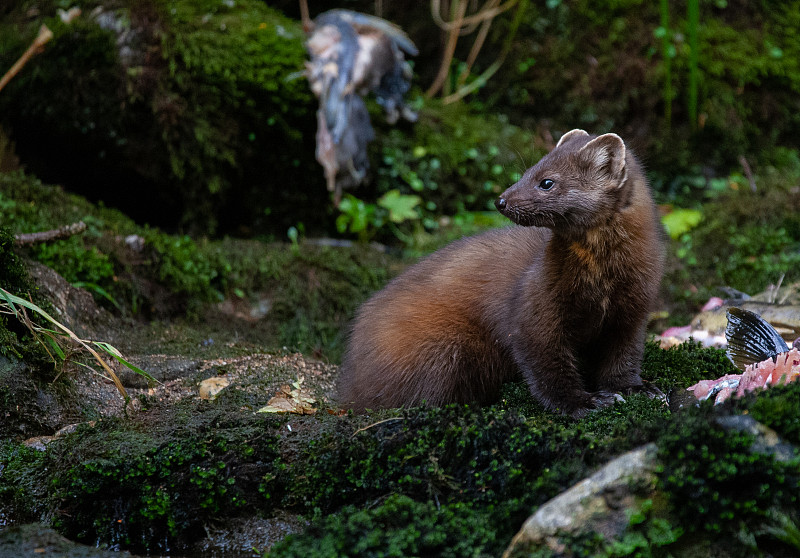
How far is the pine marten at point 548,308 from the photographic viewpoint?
3781mm

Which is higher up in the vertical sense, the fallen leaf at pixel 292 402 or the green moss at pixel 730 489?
the green moss at pixel 730 489

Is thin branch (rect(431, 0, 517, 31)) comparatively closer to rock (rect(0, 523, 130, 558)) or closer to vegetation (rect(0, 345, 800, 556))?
vegetation (rect(0, 345, 800, 556))

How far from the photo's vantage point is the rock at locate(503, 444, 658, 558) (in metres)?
2.54

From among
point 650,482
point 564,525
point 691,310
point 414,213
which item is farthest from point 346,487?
point 414,213

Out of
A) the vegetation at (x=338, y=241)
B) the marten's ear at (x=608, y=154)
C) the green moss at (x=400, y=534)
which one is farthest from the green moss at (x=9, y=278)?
the marten's ear at (x=608, y=154)

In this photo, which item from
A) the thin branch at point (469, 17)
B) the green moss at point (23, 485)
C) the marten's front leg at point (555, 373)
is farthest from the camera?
the thin branch at point (469, 17)

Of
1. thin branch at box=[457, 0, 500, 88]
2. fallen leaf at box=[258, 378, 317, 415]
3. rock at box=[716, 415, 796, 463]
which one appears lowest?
fallen leaf at box=[258, 378, 317, 415]

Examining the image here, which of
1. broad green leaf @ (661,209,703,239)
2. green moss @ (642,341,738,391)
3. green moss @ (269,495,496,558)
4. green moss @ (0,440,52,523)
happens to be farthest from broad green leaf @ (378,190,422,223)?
green moss @ (269,495,496,558)

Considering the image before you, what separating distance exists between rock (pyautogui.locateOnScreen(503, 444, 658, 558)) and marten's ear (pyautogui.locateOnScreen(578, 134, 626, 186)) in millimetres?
1611

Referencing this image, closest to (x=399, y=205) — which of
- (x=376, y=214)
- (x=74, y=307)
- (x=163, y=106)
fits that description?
(x=376, y=214)

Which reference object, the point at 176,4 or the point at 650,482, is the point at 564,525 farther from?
the point at 176,4

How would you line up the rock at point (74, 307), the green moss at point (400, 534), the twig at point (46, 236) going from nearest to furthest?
1. the green moss at point (400, 534)
2. the rock at point (74, 307)
3. the twig at point (46, 236)

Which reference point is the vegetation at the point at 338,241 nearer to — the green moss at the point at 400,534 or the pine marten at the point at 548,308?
the green moss at the point at 400,534

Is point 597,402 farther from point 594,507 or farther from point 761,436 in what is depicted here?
point 594,507
